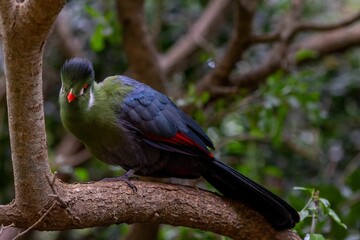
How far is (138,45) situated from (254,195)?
4.64ft

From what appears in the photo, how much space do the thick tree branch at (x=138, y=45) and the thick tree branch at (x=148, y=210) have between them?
1310 millimetres

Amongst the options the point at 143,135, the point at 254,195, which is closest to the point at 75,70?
the point at 143,135

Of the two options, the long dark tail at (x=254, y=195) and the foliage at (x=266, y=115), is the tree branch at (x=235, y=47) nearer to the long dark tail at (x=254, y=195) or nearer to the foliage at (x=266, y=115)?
the foliage at (x=266, y=115)

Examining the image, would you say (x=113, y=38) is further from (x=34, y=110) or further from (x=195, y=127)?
(x=34, y=110)

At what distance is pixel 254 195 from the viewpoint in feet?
8.10

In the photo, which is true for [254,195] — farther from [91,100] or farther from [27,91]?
[27,91]

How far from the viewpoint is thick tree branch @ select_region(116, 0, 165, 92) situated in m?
3.52

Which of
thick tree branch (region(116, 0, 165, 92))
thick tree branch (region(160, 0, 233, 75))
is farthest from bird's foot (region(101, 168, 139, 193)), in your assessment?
thick tree branch (region(160, 0, 233, 75))

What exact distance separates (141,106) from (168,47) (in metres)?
2.52

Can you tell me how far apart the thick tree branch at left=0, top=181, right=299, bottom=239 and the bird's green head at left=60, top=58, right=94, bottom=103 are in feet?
1.14

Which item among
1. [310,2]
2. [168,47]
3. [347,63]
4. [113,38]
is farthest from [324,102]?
[113,38]

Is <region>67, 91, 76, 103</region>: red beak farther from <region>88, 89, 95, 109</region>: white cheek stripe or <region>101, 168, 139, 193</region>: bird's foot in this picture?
<region>101, 168, 139, 193</region>: bird's foot

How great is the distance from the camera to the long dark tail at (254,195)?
244 cm

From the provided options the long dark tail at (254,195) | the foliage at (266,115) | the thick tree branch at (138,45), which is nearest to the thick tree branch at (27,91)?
the long dark tail at (254,195)
